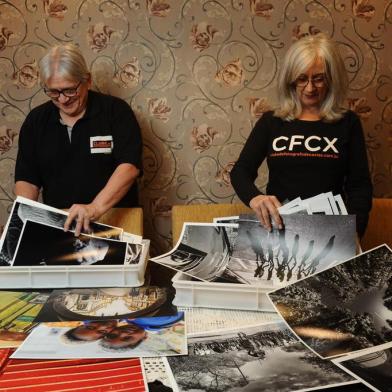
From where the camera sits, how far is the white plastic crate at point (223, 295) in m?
0.91

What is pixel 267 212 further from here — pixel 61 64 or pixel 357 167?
pixel 61 64

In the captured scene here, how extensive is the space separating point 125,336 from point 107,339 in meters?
0.03

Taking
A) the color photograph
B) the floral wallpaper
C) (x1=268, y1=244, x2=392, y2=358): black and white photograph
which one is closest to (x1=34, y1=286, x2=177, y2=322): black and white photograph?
the color photograph

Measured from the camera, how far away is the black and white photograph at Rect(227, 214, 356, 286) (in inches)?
37.4

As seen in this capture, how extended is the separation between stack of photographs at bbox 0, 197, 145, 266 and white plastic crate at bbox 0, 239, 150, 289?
0.03m

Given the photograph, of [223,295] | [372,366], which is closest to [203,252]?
[223,295]

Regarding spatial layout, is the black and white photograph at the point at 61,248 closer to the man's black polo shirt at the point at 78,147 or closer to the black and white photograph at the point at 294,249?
the black and white photograph at the point at 294,249

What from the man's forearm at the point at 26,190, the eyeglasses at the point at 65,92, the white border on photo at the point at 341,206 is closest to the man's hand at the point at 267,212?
the white border on photo at the point at 341,206

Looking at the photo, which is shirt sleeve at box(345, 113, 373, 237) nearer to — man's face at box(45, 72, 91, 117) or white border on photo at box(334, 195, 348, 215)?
white border on photo at box(334, 195, 348, 215)

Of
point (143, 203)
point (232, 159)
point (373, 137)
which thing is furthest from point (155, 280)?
point (373, 137)

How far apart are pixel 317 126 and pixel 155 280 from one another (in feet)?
3.00

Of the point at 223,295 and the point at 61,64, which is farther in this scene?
the point at 61,64

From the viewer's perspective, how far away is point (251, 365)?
699 mm

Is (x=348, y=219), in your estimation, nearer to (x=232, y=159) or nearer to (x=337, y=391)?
(x=337, y=391)
